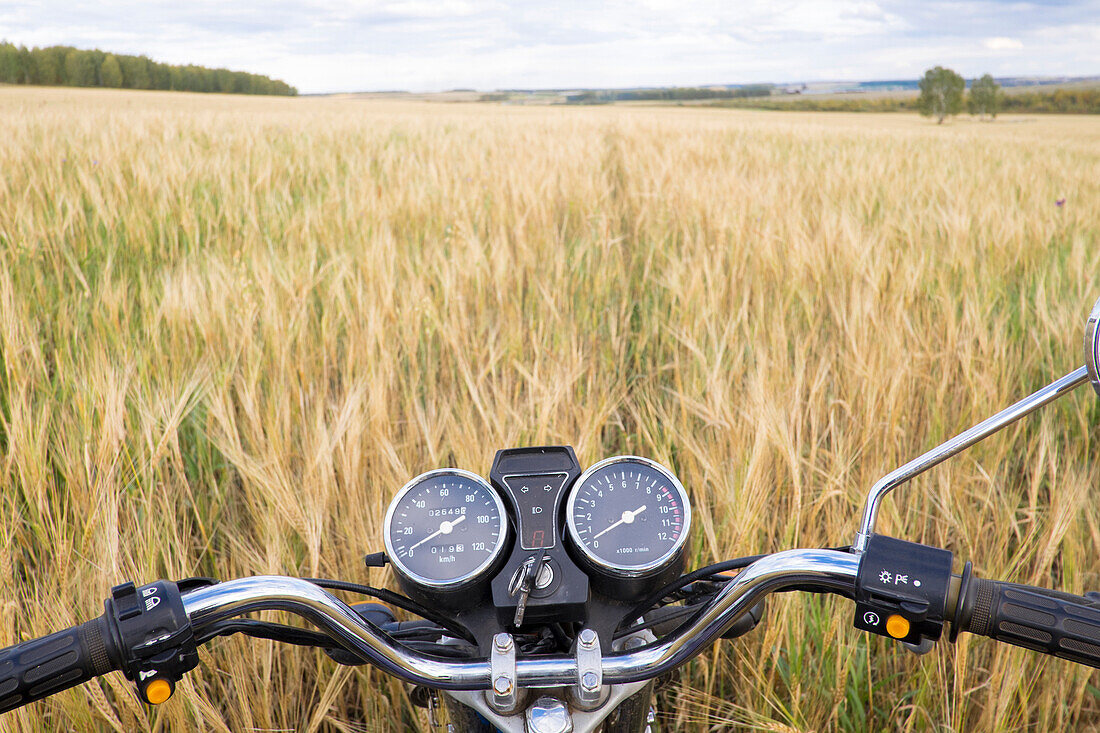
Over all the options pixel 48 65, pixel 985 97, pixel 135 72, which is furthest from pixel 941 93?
pixel 48 65

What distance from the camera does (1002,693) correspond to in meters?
1.07

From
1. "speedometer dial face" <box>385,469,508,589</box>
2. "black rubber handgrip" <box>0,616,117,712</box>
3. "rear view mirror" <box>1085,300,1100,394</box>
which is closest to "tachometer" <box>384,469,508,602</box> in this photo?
"speedometer dial face" <box>385,469,508,589</box>

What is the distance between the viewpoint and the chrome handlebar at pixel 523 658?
0.56m

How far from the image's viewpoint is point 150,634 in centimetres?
53

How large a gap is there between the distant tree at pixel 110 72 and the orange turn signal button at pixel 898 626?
44862 mm

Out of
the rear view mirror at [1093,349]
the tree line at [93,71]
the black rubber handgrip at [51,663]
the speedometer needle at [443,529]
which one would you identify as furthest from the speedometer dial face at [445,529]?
the tree line at [93,71]

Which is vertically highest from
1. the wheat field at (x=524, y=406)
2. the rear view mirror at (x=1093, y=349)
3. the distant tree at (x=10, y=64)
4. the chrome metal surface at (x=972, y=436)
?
the distant tree at (x=10, y=64)

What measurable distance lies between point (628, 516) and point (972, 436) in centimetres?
30

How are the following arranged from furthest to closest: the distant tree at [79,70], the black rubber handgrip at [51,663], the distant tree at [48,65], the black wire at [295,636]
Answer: the distant tree at [79,70], the distant tree at [48,65], the black wire at [295,636], the black rubber handgrip at [51,663]

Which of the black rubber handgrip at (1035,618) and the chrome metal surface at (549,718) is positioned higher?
the black rubber handgrip at (1035,618)

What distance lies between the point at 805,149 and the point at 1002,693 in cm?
722

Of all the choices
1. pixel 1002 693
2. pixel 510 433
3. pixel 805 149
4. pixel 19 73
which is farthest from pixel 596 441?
pixel 19 73

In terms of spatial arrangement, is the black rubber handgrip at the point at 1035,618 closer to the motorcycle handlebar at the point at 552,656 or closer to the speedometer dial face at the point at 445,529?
the motorcycle handlebar at the point at 552,656

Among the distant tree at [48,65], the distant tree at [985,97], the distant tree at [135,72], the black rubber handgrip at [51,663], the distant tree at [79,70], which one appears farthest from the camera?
the distant tree at [985,97]
